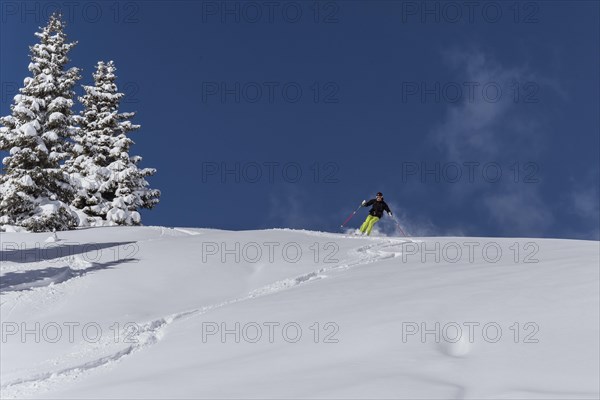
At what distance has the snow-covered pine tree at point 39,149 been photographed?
87.4ft

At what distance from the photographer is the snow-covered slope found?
581 centimetres

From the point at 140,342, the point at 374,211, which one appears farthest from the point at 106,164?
the point at 140,342

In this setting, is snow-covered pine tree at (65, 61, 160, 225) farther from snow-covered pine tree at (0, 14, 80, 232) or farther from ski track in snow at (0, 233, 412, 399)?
ski track in snow at (0, 233, 412, 399)

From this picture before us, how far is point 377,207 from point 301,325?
13.7m

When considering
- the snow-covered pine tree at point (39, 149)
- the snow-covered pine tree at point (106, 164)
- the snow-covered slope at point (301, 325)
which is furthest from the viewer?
the snow-covered pine tree at point (106, 164)

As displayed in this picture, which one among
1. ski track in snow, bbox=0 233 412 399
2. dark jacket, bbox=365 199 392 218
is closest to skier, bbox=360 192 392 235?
dark jacket, bbox=365 199 392 218

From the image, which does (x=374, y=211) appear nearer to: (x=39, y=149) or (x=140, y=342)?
(x=140, y=342)

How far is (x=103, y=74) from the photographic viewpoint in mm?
36156

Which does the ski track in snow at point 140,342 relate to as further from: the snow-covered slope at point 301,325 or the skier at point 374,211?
the skier at point 374,211

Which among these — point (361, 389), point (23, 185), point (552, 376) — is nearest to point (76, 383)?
point (361, 389)

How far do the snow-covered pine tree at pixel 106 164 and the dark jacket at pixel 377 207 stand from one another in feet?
54.9

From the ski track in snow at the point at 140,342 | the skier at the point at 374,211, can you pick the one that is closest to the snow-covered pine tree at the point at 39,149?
the skier at the point at 374,211

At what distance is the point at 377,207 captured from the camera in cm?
2169

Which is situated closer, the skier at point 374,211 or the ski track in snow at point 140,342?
the ski track in snow at point 140,342
